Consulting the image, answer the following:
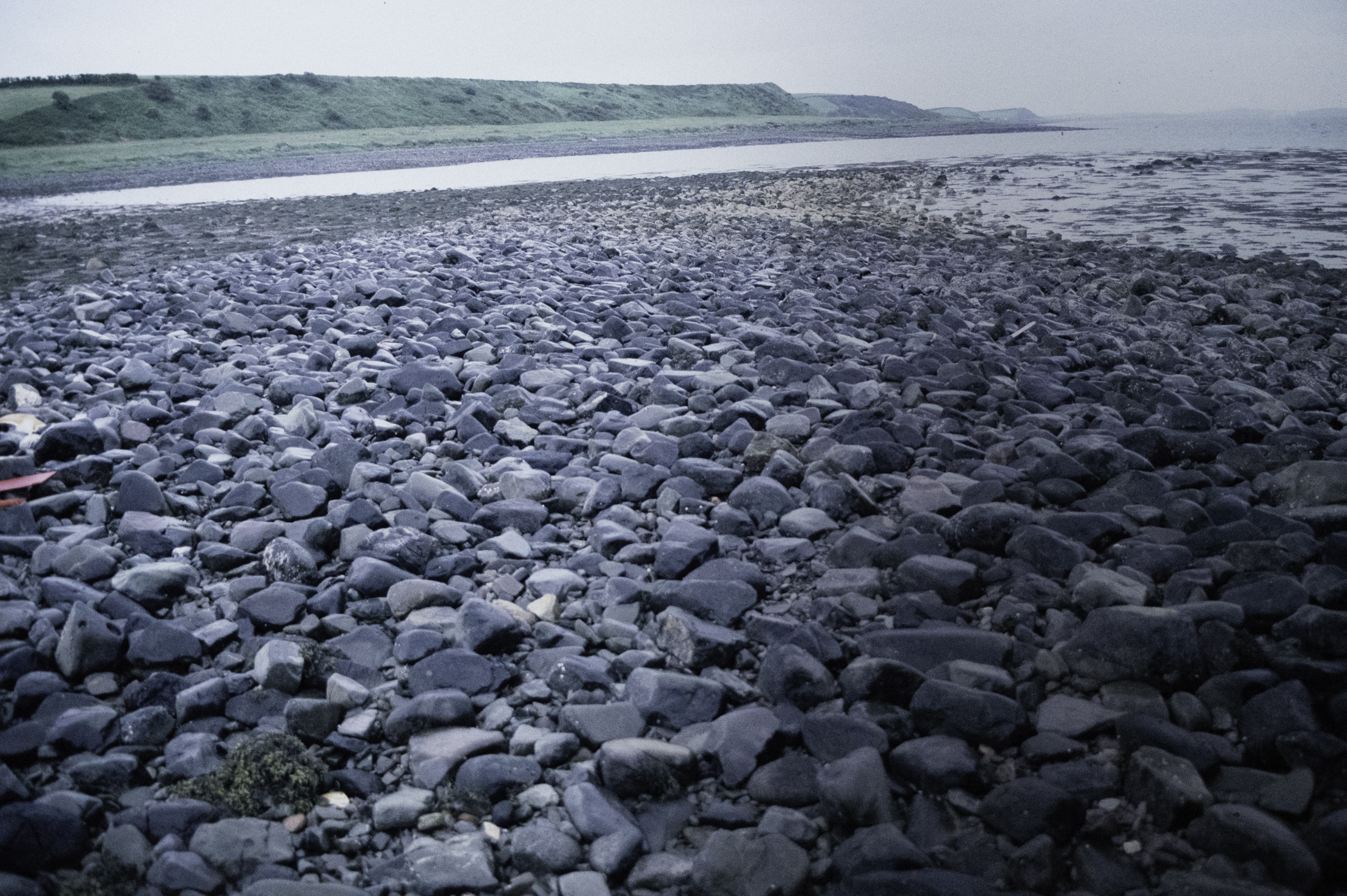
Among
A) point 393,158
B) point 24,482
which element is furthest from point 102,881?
point 393,158

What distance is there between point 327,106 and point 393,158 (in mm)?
33709

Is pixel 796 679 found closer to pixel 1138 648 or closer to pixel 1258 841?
pixel 1138 648

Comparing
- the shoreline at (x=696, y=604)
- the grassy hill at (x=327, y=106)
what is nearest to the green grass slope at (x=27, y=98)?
the grassy hill at (x=327, y=106)

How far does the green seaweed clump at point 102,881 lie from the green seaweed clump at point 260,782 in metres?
0.25

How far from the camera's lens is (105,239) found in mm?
12922

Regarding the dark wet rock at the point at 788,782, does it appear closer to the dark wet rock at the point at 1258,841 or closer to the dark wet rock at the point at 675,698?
the dark wet rock at the point at 675,698

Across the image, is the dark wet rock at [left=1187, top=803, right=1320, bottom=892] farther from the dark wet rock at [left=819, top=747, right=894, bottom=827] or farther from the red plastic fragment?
the red plastic fragment

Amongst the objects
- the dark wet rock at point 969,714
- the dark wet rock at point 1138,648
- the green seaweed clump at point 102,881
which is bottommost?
the green seaweed clump at point 102,881

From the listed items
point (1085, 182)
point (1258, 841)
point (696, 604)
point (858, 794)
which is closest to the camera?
point (1258, 841)

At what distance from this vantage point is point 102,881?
1659 mm

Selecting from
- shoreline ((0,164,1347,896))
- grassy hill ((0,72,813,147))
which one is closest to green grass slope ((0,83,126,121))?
grassy hill ((0,72,813,147))

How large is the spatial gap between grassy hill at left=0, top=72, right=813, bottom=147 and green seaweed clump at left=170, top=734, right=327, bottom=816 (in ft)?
148

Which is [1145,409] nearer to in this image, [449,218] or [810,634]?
[810,634]

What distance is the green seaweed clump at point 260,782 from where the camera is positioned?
1935 mm
